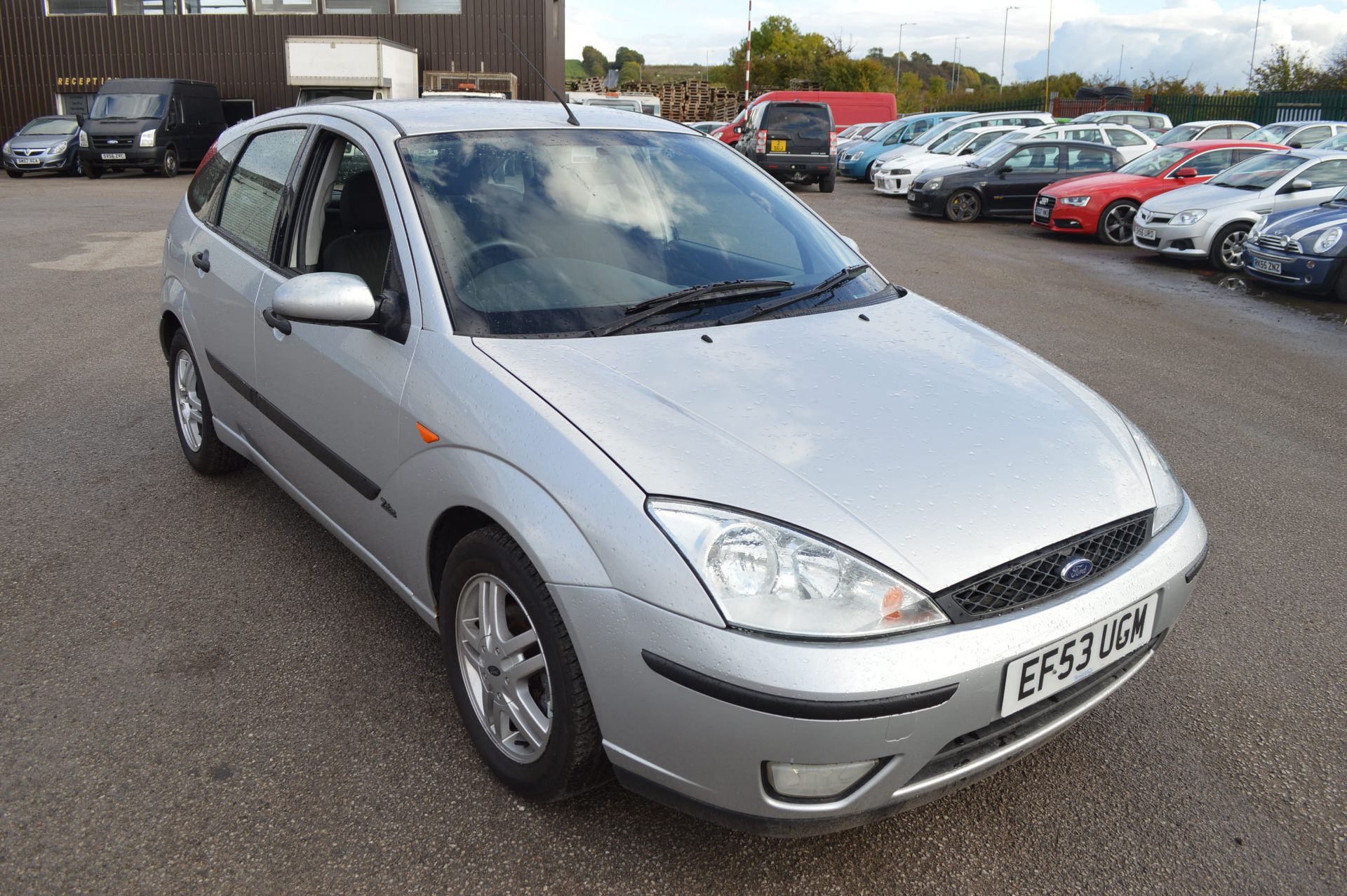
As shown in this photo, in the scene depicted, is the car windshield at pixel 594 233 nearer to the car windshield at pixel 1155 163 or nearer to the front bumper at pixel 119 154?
the car windshield at pixel 1155 163

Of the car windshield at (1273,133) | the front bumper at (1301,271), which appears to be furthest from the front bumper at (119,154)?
the car windshield at (1273,133)

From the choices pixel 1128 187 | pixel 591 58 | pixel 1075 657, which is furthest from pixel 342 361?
pixel 591 58

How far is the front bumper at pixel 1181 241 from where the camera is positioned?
12148mm

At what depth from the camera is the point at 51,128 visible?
2466 centimetres

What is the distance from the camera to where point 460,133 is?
124 inches

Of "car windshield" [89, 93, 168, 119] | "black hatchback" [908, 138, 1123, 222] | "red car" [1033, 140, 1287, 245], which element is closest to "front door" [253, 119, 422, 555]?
"red car" [1033, 140, 1287, 245]

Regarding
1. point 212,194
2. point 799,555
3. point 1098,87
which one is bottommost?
point 799,555

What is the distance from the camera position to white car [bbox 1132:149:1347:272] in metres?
11.9

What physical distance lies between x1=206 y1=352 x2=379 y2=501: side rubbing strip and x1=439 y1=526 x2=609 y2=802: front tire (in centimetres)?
50

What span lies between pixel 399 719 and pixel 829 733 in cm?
141

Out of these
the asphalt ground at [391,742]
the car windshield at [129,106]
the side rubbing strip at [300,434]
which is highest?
the car windshield at [129,106]

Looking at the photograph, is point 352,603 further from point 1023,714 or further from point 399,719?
point 1023,714

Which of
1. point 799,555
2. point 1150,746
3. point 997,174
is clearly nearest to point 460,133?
point 799,555

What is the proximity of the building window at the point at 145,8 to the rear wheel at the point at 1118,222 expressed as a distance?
28.2 metres
